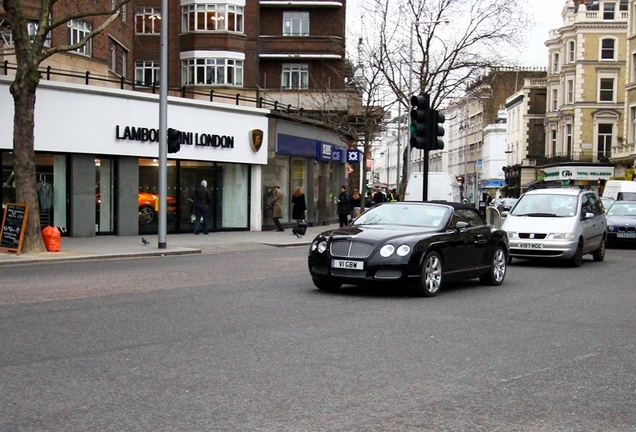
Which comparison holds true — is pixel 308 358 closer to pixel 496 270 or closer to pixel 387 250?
pixel 387 250

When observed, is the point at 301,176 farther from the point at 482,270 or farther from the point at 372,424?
the point at 372,424

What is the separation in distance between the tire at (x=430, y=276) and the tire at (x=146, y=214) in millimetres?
16733

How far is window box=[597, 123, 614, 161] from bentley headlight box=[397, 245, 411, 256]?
6501 cm

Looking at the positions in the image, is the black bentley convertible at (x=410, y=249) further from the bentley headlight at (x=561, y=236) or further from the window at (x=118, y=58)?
the window at (x=118, y=58)

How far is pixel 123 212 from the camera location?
27.4 metres

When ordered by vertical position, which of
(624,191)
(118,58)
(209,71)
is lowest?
(624,191)

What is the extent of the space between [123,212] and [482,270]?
15.5 meters

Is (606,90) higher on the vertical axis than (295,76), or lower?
higher

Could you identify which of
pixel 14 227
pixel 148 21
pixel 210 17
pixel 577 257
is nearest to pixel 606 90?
pixel 210 17

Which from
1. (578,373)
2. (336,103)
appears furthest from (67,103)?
(336,103)

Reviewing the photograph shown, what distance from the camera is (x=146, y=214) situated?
28.5 metres

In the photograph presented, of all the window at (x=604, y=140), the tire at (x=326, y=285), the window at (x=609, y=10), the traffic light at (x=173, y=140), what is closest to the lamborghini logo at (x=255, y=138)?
the traffic light at (x=173, y=140)

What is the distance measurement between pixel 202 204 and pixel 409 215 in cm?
1573

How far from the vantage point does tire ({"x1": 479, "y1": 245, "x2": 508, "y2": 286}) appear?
14.9 metres
